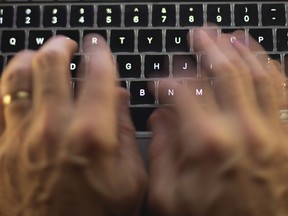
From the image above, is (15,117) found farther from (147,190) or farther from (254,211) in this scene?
(254,211)

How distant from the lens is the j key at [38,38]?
81 centimetres

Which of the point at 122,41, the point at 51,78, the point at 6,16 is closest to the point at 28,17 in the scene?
the point at 6,16

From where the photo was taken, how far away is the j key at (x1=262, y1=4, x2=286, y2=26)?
0.81m

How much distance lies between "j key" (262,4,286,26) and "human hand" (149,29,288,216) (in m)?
0.20

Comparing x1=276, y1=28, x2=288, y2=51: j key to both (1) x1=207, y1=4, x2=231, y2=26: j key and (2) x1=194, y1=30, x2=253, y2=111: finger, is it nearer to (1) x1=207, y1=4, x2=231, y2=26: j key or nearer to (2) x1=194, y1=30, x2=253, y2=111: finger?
(1) x1=207, y1=4, x2=231, y2=26: j key

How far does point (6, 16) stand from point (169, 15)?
242mm

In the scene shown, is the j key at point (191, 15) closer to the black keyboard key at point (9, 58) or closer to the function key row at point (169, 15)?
the function key row at point (169, 15)

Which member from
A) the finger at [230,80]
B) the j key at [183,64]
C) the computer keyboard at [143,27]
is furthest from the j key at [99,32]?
the finger at [230,80]

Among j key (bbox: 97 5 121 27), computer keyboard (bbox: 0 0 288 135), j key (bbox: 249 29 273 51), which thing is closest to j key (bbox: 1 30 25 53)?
computer keyboard (bbox: 0 0 288 135)

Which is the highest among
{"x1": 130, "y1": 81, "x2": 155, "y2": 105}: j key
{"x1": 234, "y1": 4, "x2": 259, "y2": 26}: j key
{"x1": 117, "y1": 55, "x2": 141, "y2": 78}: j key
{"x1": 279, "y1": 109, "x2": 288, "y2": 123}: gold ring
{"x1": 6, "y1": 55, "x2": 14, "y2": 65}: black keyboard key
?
{"x1": 234, "y1": 4, "x2": 259, "y2": 26}: j key

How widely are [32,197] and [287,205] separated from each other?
0.27 meters

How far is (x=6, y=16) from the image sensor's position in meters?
0.82

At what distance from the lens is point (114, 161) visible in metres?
0.57

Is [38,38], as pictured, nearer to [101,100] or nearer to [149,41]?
[149,41]
